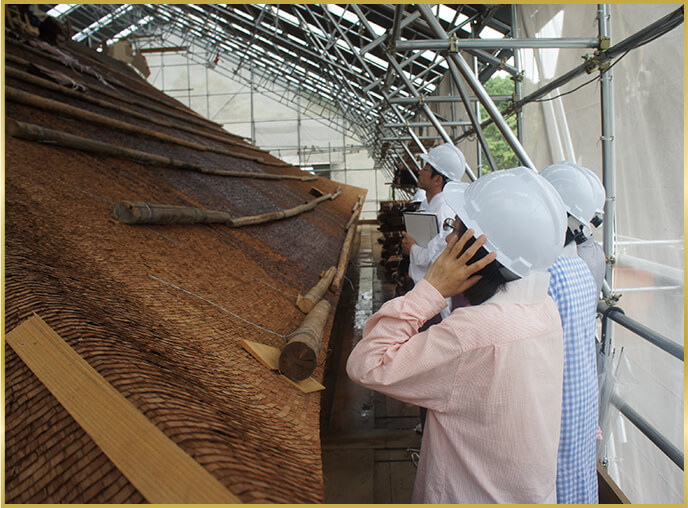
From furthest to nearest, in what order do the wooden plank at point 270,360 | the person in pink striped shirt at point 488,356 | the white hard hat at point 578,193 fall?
1. the white hard hat at point 578,193
2. the wooden plank at point 270,360
3. the person in pink striped shirt at point 488,356

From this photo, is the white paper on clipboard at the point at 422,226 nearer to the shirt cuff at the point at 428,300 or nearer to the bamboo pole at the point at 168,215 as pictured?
the bamboo pole at the point at 168,215

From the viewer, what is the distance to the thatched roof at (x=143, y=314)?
73cm

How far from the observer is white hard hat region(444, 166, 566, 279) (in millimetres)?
1197

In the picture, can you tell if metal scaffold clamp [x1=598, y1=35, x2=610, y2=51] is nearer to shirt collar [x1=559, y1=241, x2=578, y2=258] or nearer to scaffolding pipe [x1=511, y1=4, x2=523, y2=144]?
shirt collar [x1=559, y1=241, x2=578, y2=258]

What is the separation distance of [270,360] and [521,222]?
0.82 meters

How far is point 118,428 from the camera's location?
0.74 meters

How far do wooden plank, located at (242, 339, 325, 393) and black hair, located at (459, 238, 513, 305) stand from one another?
0.53 metres

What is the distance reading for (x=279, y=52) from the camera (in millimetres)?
15070

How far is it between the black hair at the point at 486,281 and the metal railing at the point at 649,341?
1.15 m

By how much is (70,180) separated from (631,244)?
3.04 metres

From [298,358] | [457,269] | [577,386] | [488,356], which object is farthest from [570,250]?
[298,358]

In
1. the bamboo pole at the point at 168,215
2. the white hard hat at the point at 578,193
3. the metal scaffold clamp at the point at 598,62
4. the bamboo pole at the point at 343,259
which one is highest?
the metal scaffold clamp at the point at 598,62

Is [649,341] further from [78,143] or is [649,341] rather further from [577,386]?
[78,143]

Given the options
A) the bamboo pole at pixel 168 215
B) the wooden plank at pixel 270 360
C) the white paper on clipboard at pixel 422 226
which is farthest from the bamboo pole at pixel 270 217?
the wooden plank at pixel 270 360
